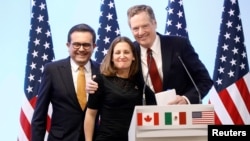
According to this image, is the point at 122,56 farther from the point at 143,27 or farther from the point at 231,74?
the point at 231,74

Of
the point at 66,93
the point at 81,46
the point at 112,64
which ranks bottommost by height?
the point at 66,93

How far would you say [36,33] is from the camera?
423cm

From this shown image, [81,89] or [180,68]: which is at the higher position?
[180,68]

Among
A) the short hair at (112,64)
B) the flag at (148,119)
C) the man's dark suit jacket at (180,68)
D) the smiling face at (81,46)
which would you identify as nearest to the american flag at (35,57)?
the smiling face at (81,46)

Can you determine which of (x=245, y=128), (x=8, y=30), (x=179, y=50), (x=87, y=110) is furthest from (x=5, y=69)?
(x=245, y=128)

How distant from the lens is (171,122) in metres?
1.91

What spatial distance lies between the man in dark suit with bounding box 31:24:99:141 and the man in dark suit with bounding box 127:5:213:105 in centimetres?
41

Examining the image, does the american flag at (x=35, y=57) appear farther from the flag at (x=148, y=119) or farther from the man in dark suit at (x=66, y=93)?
the flag at (x=148, y=119)

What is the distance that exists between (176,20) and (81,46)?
1.59m

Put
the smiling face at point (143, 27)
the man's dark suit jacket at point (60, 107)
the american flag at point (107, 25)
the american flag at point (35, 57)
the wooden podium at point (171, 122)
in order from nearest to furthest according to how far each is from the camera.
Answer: the wooden podium at point (171, 122), the smiling face at point (143, 27), the man's dark suit jacket at point (60, 107), the american flag at point (35, 57), the american flag at point (107, 25)

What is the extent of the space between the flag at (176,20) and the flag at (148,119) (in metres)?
2.54

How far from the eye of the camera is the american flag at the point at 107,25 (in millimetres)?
4285

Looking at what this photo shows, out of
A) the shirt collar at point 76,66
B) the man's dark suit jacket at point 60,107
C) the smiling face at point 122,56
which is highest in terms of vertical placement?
the smiling face at point 122,56

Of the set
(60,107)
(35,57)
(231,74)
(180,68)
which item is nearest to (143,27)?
(180,68)
